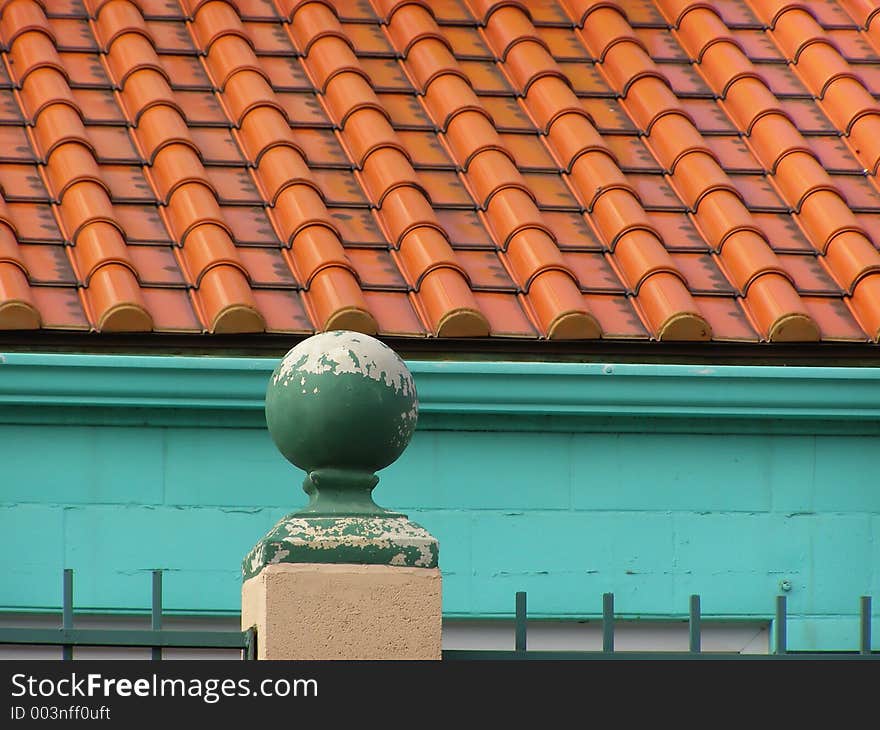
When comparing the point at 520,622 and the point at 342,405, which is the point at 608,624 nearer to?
the point at 520,622

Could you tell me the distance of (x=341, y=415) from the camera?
3646 mm

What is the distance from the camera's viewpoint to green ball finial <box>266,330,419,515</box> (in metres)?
3.65

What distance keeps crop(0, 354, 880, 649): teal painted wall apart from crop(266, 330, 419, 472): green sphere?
2243mm

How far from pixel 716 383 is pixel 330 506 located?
264 cm

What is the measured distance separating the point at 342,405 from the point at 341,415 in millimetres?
22

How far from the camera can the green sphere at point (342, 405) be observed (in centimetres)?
365

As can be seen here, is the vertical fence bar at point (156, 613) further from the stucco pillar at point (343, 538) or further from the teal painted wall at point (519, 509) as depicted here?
the teal painted wall at point (519, 509)

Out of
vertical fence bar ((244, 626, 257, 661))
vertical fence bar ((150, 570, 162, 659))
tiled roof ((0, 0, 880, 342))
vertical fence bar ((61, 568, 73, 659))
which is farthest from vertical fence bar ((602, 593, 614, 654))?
tiled roof ((0, 0, 880, 342))

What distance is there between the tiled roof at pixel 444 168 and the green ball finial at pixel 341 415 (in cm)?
220

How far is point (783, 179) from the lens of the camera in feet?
23.1

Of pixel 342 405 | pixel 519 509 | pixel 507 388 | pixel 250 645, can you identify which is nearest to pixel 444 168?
pixel 507 388
